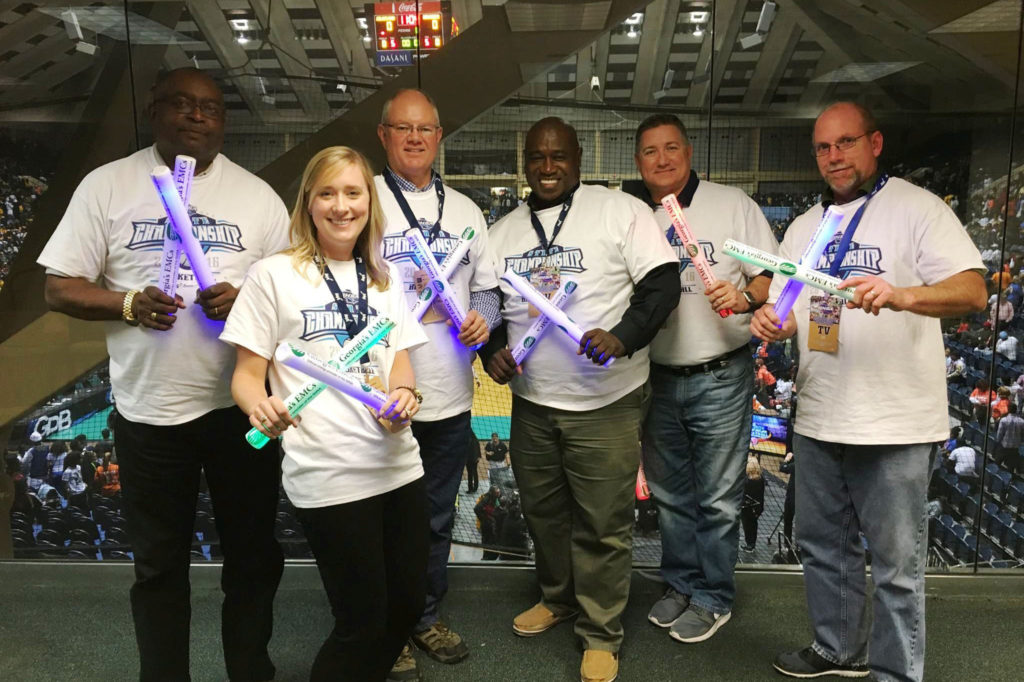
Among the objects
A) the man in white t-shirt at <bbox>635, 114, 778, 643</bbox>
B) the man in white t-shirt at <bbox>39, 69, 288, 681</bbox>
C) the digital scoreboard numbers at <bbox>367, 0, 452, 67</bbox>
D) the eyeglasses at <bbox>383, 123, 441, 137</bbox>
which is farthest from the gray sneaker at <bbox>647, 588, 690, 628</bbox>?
the digital scoreboard numbers at <bbox>367, 0, 452, 67</bbox>

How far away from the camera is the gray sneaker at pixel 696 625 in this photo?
2.61 meters

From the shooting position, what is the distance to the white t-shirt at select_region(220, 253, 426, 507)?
172 centimetres

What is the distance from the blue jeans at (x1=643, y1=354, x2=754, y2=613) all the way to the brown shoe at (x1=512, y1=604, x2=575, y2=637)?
48cm

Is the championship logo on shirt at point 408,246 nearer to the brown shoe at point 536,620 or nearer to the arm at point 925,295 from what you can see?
the arm at point 925,295

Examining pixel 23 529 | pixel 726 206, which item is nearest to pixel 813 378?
pixel 726 206

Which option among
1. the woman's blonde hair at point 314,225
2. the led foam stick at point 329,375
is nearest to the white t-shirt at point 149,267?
the woman's blonde hair at point 314,225

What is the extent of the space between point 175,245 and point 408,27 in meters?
1.55

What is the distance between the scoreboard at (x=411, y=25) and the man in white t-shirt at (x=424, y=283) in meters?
0.72

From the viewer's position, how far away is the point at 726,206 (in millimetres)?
2553

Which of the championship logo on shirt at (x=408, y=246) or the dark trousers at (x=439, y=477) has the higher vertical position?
the championship logo on shirt at (x=408, y=246)

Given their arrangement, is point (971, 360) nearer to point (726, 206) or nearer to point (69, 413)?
point (726, 206)

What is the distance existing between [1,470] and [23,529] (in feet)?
0.92

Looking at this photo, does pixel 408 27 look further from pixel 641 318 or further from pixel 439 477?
pixel 439 477

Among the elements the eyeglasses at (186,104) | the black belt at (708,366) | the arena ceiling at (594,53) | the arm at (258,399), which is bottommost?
the black belt at (708,366)
